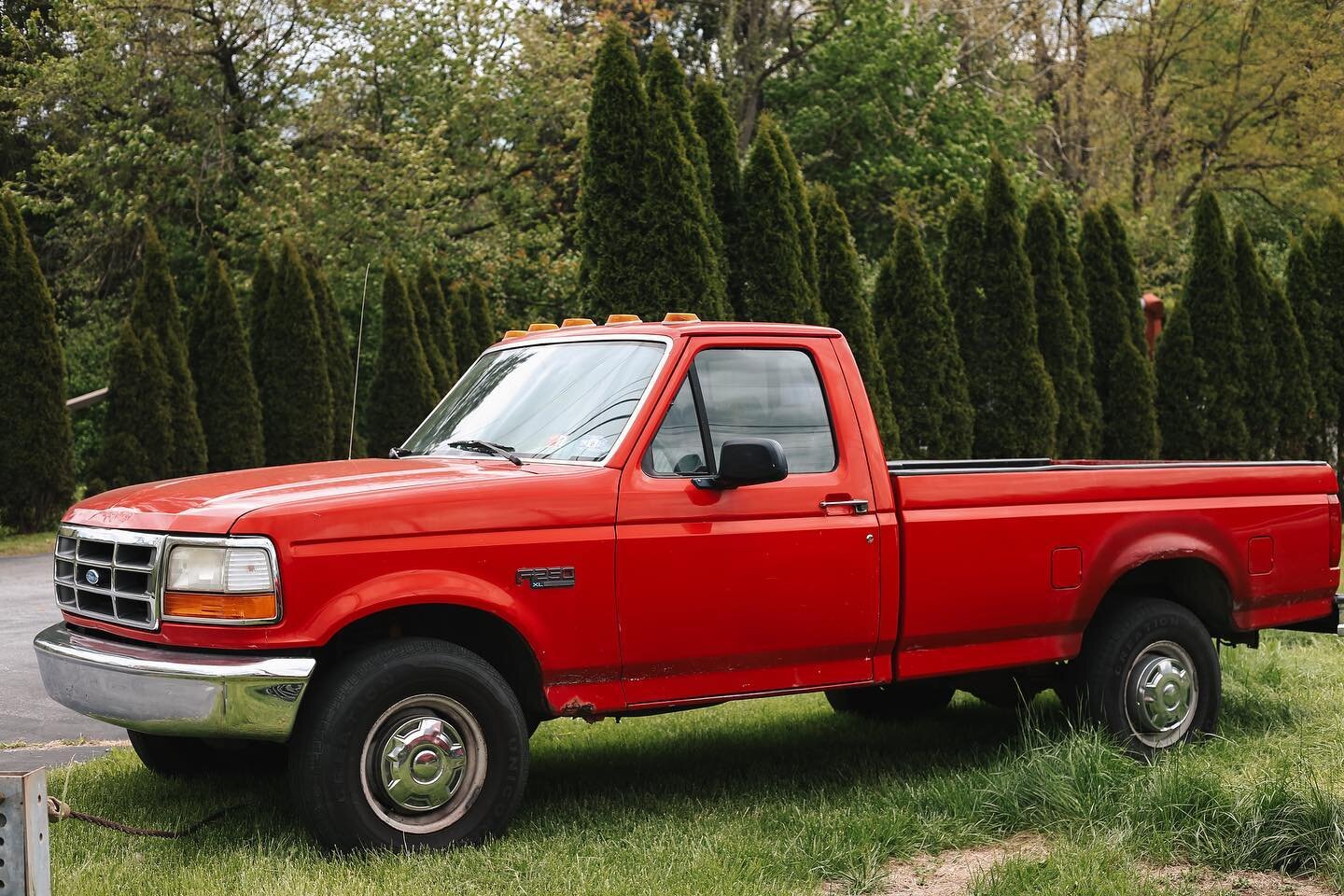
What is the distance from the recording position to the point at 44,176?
29688mm

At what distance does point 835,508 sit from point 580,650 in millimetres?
1257

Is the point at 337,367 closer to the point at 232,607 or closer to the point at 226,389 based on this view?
the point at 226,389

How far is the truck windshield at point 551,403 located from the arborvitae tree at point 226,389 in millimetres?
14412

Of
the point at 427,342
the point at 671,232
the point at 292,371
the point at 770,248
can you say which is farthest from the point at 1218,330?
the point at 292,371

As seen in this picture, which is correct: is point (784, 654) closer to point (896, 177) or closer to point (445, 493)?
point (445, 493)

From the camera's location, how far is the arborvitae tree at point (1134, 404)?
21.5 m

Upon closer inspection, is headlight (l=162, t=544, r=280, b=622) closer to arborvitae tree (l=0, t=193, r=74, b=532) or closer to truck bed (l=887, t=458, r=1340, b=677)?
truck bed (l=887, t=458, r=1340, b=677)

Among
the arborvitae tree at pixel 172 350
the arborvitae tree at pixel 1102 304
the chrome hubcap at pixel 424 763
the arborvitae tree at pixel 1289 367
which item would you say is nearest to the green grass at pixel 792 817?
the chrome hubcap at pixel 424 763

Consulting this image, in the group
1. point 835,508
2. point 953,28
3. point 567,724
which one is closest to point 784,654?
point 835,508

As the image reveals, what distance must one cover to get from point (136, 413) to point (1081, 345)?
13001 mm

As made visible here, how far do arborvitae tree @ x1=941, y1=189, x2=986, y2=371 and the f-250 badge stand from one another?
50.5 feet

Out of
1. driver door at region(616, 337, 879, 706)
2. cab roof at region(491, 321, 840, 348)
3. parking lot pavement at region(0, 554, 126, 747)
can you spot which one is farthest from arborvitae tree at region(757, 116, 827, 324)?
driver door at region(616, 337, 879, 706)

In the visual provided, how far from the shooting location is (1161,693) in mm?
6914

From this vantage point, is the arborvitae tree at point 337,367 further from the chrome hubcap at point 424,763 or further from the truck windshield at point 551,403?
the chrome hubcap at point 424,763
